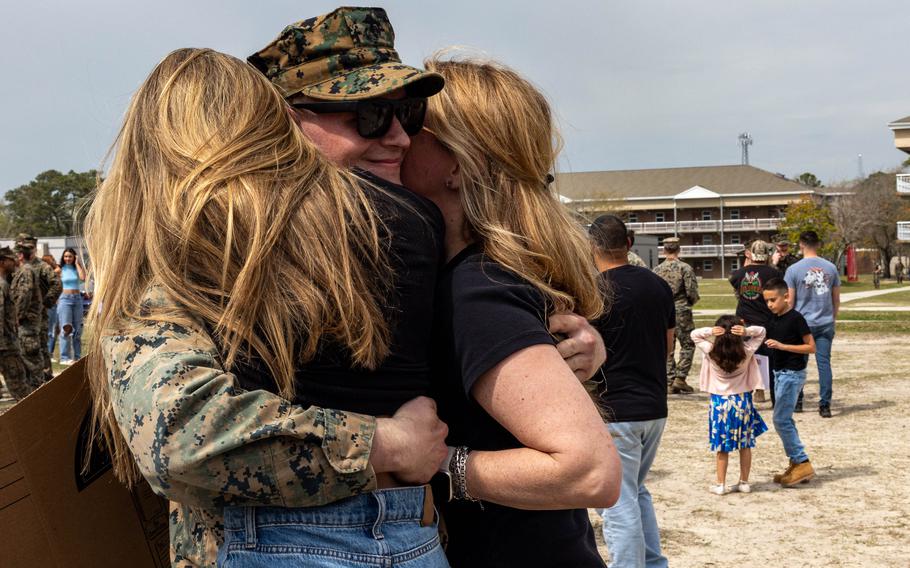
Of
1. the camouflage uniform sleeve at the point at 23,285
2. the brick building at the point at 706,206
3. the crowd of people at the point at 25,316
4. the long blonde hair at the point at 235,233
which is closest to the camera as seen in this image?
the long blonde hair at the point at 235,233

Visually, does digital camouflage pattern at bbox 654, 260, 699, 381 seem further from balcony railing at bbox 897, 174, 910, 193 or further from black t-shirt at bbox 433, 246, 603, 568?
balcony railing at bbox 897, 174, 910, 193

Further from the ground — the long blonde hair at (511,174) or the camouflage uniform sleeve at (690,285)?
the long blonde hair at (511,174)

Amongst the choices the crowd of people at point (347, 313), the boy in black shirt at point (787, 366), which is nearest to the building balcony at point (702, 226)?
the boy in black shirt at point (787, 366)

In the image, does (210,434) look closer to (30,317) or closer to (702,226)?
(30,317)

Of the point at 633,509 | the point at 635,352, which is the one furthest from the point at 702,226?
the point at 633,509

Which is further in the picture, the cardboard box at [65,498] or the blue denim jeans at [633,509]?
the blue denim jeans at [633,509]

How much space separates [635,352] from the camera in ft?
16.9

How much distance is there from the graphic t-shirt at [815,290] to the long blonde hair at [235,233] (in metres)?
10.4

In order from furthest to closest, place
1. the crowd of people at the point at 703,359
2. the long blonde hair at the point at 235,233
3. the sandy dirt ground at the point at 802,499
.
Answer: the sandy dirt ground at the point at 802,499 → the crowd of people at the point at 703,359 → the long blonde hair at the point at 235,233

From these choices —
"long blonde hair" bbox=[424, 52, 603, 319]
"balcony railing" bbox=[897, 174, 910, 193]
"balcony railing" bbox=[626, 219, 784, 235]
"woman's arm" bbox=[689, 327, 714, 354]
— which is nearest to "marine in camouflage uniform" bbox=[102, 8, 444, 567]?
"long blonde hair" bbox=[424, 52, 603, 319]

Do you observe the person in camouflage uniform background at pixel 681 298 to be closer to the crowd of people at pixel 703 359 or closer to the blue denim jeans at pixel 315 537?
the crowd of people at pixel 703 359

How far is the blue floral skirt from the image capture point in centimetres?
758

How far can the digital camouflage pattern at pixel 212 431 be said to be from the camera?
1499mm

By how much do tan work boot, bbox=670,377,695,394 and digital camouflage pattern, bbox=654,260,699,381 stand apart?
0.20 ft
